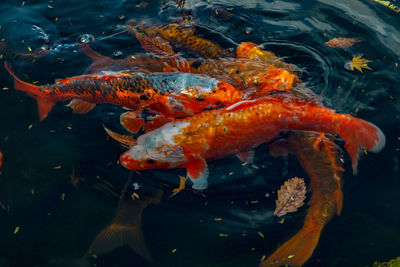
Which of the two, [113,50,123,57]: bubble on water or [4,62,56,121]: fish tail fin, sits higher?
[113,50,123,57]: bubble on water

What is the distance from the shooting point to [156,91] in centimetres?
359

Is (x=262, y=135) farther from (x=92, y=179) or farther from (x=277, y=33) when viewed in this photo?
(x=277, y=33)

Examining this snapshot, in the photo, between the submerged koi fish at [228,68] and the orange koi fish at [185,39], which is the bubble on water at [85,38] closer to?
the submerged koi fish at [228,68]

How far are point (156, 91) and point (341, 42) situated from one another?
300 centimetres

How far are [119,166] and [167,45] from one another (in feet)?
6.35

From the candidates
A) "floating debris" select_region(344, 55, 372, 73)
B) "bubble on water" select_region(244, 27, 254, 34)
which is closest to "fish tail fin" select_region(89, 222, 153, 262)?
"bubble on water" select_region(244, 27, 254, 34)

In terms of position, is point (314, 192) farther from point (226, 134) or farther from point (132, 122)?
point (132, 122)

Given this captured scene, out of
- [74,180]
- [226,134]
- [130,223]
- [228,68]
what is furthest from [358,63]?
[74,180]

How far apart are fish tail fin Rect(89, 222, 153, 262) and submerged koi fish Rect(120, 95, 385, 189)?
64 centimetres

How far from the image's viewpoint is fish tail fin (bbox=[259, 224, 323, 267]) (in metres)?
2.85

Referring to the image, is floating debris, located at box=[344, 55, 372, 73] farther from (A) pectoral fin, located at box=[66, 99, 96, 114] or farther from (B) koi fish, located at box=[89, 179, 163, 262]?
(A) pectoral fin, located at box=[66, 99, 96, 114]

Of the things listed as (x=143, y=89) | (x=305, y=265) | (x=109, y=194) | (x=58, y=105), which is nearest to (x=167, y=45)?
(x=143, y=89)

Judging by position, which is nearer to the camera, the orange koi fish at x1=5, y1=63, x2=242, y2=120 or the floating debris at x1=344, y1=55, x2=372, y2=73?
the orange koi fish at x1=5, y1=63, x2=242, y2=120

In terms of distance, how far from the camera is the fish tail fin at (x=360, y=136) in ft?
10.7
